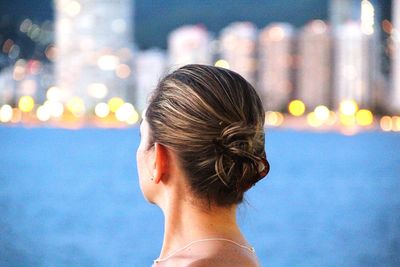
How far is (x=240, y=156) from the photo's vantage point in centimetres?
97

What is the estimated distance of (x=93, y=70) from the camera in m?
50.6

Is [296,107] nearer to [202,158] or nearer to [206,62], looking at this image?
[206,62]

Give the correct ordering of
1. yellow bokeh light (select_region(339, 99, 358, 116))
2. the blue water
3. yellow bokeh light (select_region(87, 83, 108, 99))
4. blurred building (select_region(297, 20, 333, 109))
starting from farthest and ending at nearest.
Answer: yellow bokeh light (select_region(87, 83, 108, 99))
yellow bokeh light (select_region(339, 99, 358, 116))
blurred building (select_region(297, 20, 333, 109))
the blue water

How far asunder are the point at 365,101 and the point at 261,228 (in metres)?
21.1

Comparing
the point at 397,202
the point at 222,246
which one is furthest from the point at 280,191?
the point at 222,246

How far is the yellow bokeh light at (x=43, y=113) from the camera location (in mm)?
52119

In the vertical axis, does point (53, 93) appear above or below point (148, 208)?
above

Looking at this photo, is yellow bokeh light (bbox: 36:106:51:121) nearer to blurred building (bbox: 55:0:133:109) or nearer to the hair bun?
blurred building (bbox: 55:0:133:109)

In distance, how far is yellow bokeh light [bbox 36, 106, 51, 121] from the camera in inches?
2052

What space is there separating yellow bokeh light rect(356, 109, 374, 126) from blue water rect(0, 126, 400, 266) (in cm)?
230

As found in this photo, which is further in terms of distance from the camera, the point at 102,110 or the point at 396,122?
the point at 396,122

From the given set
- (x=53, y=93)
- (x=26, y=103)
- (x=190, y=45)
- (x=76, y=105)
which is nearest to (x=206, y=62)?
(x=190, y=45)

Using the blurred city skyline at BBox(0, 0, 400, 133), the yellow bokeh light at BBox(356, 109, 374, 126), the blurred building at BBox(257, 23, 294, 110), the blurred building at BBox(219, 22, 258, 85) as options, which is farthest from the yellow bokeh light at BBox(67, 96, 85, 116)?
the yellow bokeh light at BBox(356, 109, 374, 126)

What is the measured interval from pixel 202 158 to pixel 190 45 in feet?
154
